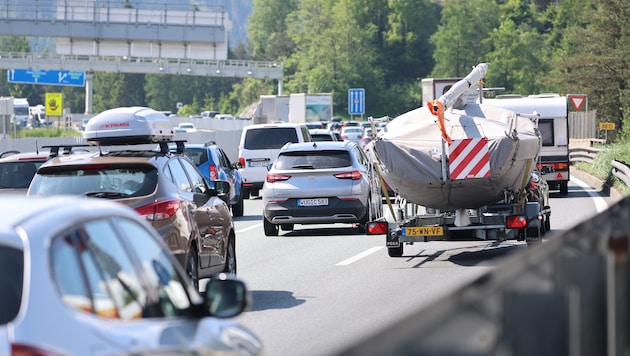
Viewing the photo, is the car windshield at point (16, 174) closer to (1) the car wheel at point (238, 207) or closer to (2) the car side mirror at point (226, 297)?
(1) the car wheel at point (238, 207)

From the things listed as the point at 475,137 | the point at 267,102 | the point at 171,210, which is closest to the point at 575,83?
the point at 267,102

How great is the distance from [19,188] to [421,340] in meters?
16.0

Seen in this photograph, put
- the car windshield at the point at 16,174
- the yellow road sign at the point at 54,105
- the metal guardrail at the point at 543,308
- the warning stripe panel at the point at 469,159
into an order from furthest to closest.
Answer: the yellow road sign at the point at 54,105
the car windshield at the point at 16,174
the warning stripe panel at the point at 469,159
the metal guardrail at the point at 543,308

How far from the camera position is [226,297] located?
5.84m

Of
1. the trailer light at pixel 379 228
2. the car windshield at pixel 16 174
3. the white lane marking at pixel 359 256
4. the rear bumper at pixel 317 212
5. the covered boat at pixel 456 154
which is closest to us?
the covered boat at pixel 456 154

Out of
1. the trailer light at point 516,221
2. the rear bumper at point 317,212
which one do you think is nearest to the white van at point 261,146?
the rear bumper at point 317,212

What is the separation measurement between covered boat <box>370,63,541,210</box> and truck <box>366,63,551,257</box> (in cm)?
1

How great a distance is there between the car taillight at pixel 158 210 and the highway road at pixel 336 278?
1131 millimetres

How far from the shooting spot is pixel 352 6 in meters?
164

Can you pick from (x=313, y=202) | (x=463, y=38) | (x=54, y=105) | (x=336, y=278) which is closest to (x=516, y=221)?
(x=336, y=278)

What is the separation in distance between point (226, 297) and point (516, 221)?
12.1m

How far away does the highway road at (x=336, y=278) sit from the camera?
11562 millimetres

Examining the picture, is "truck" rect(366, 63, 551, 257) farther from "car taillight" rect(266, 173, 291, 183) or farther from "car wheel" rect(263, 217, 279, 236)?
"car wheel" rect(263, 217, 279, 236)

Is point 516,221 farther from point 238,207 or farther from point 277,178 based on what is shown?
point 238,207
